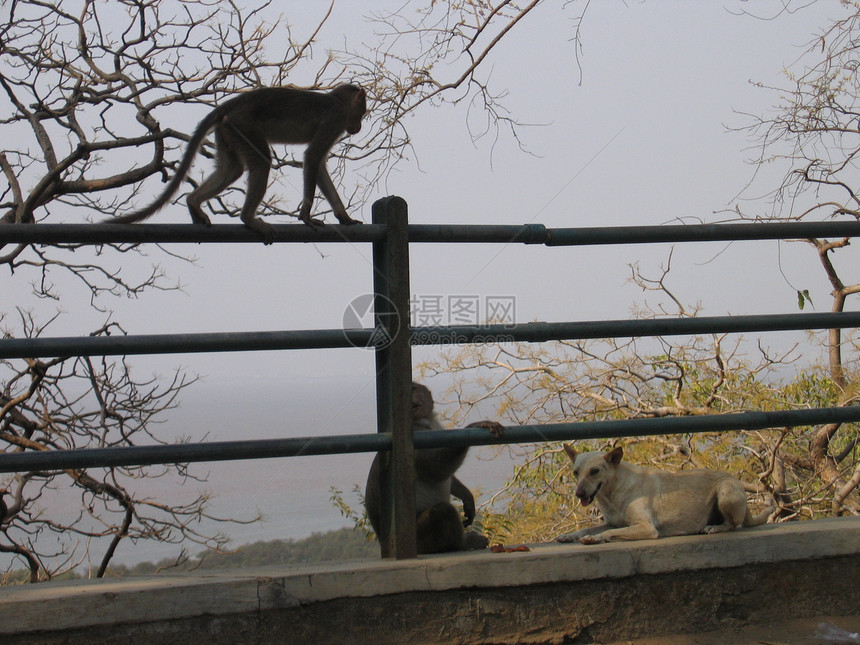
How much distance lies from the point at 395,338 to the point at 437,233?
1.35ft

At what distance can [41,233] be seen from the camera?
8.46ft

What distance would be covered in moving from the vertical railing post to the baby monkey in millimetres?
1406

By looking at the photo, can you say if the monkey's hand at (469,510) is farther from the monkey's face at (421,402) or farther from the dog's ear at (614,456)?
the dog's ear at (614,456)

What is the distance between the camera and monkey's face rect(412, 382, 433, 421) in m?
4.29

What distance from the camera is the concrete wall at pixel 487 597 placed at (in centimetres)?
239

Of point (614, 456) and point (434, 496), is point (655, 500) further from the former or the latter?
point (434, 496)

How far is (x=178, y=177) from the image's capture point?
4.12 meters

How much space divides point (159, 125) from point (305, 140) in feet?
13.9

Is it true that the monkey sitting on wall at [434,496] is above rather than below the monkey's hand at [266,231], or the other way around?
below

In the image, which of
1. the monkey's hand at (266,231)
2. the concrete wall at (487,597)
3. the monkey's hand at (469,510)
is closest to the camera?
the concrete wall at (487,597)

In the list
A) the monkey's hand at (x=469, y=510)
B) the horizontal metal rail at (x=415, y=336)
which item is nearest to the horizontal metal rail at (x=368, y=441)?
the horizontal metal rail at (x=415, y=336)

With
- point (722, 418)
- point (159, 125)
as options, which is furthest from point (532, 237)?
point (159, 125)

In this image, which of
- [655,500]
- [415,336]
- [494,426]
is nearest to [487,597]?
[494,426]

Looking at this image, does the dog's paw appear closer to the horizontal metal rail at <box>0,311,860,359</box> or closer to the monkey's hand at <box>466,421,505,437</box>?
the monkey's hand at <box>466,421,505,437</box>
